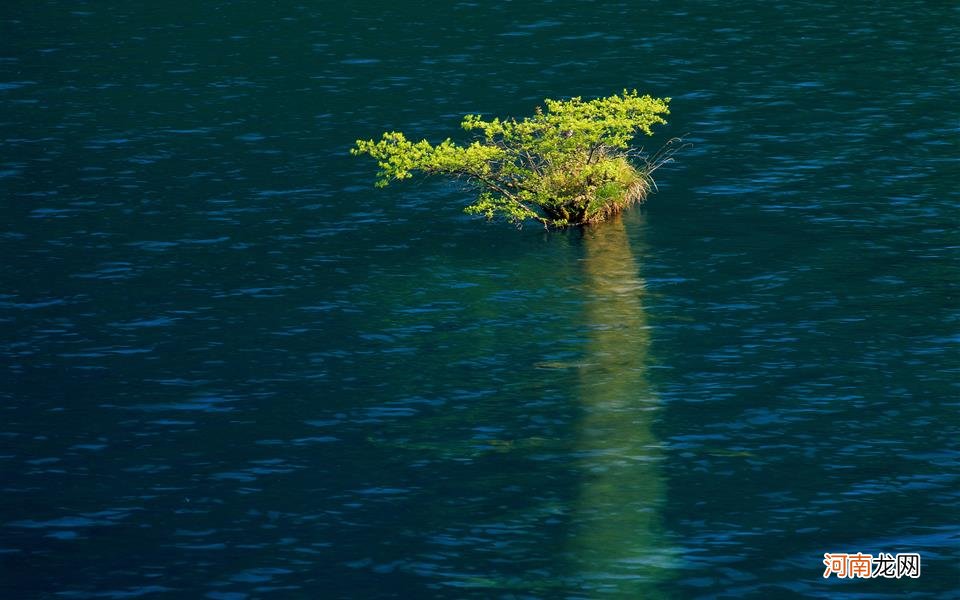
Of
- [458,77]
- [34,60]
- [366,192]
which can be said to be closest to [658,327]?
[366,192]

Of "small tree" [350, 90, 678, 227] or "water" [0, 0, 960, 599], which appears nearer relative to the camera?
"water" [0, 0, 960, 599]

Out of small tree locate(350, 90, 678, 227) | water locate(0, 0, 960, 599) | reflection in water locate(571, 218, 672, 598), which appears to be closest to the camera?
reflection in water locate(571, 218, 672, 598)

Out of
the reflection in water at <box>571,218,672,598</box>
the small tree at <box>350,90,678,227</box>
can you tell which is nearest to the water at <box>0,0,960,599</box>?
the reflection in water at <box>571,218,672,598</box>

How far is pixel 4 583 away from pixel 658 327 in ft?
82.8

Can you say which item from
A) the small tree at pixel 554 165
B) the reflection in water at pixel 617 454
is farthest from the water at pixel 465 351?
the small tree at pixel 554 165

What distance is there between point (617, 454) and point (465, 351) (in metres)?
10.2

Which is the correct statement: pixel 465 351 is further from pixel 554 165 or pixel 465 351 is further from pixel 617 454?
pixel 554 165

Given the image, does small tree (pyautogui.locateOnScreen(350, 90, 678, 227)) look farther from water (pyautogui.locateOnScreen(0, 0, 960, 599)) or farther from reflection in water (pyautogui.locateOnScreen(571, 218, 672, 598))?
reflection in water (pyautogui.locateOnScreen(571, 218, 672, 598))

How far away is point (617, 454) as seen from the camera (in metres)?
45.8

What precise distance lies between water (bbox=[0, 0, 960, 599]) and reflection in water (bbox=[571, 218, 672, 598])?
0.43ft

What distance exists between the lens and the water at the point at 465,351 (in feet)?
133

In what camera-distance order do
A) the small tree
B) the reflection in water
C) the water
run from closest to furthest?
the reflection in water < the water < the small tree

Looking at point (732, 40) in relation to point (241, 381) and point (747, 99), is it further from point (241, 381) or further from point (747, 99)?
point (241, 381)

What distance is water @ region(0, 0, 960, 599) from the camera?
40.4 meters
